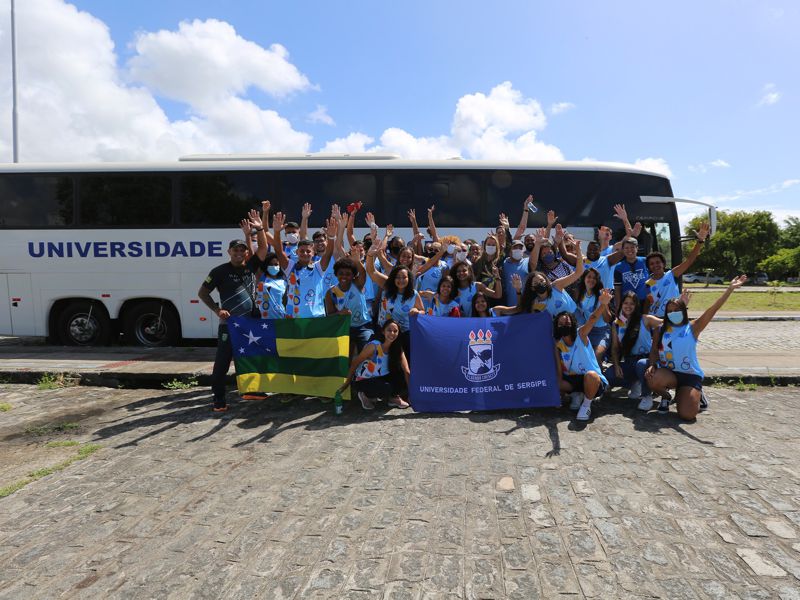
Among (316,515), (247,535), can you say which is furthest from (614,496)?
(247,535)

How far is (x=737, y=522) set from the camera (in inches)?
123

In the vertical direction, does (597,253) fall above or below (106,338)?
above

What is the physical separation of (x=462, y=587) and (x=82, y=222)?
10.1m

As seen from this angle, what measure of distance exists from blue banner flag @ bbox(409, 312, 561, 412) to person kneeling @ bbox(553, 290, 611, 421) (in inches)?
5.1

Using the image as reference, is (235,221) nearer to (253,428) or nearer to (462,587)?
(253,428)

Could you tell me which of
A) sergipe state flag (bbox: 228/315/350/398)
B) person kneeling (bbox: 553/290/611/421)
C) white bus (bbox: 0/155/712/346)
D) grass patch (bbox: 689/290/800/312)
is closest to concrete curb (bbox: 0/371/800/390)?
sergipe state flag (bbox: 228/315/350/398)

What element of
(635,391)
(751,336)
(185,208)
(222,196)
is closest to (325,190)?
(222,196)

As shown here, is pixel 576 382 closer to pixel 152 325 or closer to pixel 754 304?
pixel 152 325

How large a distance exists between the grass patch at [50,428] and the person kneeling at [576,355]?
5276 millimetres

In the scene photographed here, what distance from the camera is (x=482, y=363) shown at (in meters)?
5.81

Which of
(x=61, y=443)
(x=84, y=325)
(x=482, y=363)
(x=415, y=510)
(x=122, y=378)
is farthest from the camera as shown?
Result: (x=84, y=325)

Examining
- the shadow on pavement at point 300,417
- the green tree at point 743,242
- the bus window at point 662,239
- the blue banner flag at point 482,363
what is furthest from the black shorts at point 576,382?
the green tree at point 743,242

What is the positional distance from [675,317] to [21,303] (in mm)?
11223

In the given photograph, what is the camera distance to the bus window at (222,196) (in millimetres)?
9812
